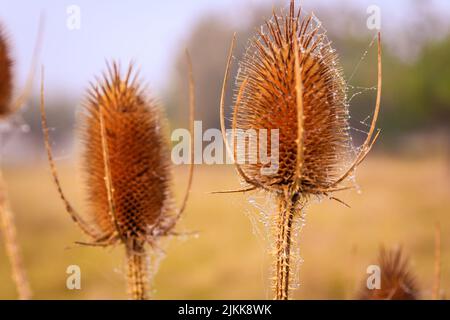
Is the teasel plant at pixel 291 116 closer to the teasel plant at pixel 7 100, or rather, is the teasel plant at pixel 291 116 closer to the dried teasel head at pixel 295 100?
the dried teasel head at pixel 295 100

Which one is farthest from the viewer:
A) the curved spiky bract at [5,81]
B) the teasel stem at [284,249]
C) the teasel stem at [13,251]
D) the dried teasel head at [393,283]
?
the curved spiky bract at [5,81]

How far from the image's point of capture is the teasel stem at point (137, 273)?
284 cm

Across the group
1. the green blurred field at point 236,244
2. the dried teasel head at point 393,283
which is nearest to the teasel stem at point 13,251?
the dried teasel head at point 393,283

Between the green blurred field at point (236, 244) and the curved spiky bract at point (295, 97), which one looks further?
the green blurred field at point (236, 244)

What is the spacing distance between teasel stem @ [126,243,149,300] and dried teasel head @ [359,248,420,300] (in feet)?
3.66

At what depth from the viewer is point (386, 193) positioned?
27000 millimetres

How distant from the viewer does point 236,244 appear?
2038 centimetres

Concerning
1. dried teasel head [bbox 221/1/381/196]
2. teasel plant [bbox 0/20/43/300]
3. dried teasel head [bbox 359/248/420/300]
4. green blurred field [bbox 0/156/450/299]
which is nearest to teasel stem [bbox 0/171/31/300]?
teasel plant [bbox 0/20/43/300]

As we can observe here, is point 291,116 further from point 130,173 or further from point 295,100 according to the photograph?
point 130,173

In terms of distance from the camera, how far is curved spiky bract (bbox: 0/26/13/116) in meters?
3.95

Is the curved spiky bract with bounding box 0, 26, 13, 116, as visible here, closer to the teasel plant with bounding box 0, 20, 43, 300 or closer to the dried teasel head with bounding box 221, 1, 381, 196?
the teasel plant with bounding box 0, 20, 43, 300

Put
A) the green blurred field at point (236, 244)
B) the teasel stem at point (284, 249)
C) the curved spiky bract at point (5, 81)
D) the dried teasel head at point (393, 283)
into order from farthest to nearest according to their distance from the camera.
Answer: the green blurred field at point (236, 244), the curved spiky bract at point (5, 81), the dried teasel head at point (393, 283), the teasel stem at point (284, 249)

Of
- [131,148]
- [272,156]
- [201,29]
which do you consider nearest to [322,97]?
[272,156]

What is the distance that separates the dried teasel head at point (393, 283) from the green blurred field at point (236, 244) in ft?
22.6
